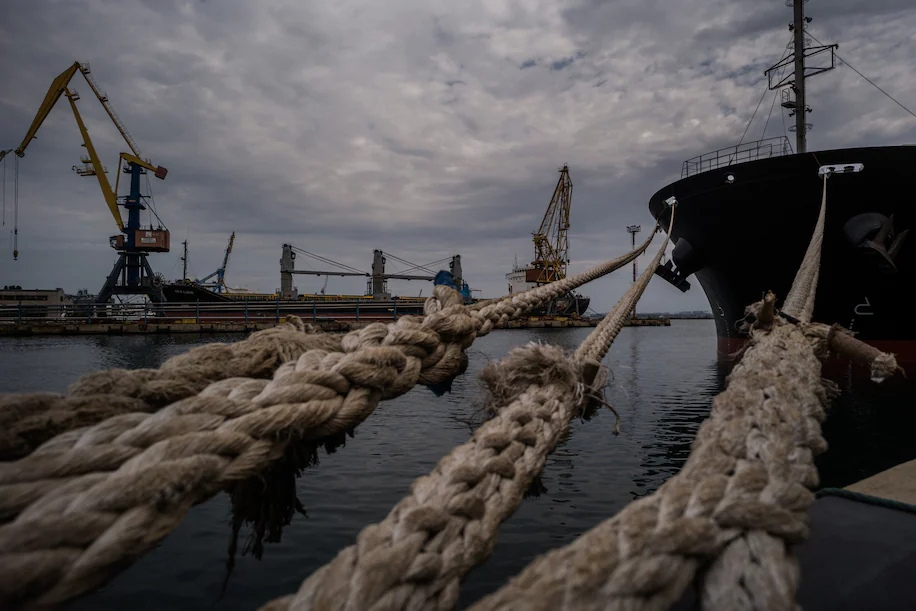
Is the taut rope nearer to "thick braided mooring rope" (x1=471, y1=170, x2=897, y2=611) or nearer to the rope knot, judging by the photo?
the rope knot

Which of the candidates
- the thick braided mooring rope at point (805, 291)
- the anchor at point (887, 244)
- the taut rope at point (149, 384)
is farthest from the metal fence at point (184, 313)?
the taut rope at point (149, 384)

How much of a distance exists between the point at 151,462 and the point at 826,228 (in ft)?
31.5

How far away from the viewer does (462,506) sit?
1042mm

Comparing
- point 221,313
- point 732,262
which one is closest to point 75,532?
point 732,262

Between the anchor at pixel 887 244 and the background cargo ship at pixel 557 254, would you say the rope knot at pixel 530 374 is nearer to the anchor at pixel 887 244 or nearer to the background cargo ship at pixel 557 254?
the anchor at pixel 887 244

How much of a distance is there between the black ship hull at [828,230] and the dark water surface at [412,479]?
1507 millimetres

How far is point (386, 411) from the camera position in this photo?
26.9ft

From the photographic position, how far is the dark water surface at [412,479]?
2756 millimetres

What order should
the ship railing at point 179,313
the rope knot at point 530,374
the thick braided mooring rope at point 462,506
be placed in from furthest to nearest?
the ship railing at point 179,313, the rope knot at point 530,374, the thick braided mooring rope at point 462,506

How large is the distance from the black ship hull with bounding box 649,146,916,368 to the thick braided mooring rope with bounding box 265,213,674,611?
26.3ft

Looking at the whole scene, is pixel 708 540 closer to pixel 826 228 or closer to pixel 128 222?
pixel 826 228

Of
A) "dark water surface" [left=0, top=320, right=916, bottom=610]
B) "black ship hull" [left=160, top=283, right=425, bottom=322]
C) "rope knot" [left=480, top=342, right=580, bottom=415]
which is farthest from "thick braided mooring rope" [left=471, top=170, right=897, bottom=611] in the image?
"black ship hull" [left=160, top=283, right=425, bottom=322]

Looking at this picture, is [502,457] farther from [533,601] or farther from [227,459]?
[227,459]

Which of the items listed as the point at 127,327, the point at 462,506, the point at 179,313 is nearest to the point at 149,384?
the point at 462,506
